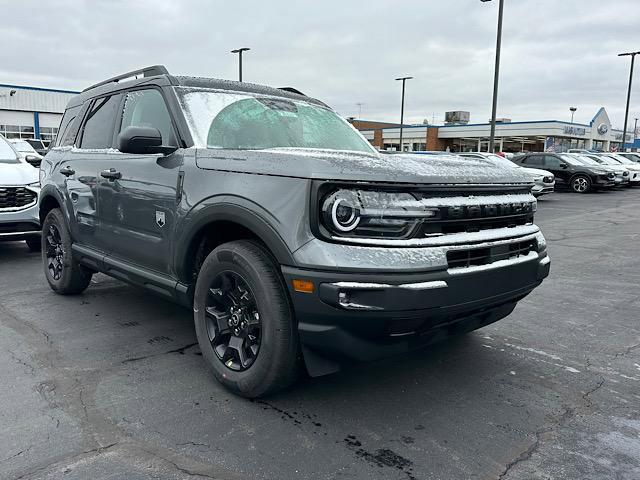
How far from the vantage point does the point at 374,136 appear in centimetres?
6075

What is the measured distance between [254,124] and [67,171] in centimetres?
214

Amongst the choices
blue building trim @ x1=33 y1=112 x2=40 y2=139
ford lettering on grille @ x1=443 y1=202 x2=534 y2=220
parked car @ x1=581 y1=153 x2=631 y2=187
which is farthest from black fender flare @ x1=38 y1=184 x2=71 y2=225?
blue building trim @ x1=33 y1=112 x2=40 y2=139

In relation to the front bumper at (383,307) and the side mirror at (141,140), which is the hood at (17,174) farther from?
the front bumper at (383,307)

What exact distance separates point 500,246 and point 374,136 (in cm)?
5924

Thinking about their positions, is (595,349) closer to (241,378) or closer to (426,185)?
(426,185)

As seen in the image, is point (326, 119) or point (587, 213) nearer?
point (326, 119)

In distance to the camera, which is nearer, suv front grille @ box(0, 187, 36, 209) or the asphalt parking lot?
the asphalt parking lot

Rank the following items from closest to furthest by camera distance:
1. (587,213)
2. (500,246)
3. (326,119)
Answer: (500,246) < (326,119) < (587,213)

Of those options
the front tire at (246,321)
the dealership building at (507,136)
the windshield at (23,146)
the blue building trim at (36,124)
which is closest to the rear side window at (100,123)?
the front tire at (246,321)

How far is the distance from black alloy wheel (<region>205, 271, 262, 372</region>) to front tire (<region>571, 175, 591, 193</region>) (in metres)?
20.9

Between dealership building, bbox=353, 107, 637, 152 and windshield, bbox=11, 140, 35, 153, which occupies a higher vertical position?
dealership building, bbox=353, 107, 637, 152

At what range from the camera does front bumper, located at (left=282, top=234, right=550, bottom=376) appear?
248cm

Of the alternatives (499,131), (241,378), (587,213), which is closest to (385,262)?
(241,378)

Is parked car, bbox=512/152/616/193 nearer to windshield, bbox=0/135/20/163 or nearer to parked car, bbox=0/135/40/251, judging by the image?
windshield, bbox=0/135/20/163
